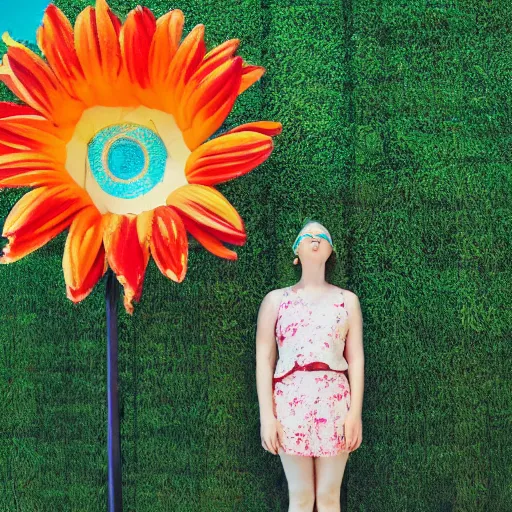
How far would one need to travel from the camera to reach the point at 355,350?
116cm

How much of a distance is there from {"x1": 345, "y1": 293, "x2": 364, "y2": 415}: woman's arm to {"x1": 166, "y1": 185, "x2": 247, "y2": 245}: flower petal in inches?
11.0

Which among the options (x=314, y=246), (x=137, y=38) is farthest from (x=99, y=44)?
(x=314, y=246)

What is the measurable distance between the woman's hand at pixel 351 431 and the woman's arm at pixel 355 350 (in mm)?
37

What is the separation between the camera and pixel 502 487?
1.29 metres

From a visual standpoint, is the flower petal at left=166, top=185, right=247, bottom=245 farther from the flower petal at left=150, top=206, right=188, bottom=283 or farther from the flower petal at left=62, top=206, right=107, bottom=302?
the flower petal at left=62, top=206, right=107, bottom=302

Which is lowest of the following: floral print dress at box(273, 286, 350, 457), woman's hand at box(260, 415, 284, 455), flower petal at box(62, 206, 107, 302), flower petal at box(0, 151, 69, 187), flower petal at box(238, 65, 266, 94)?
woman's hand at box(260, 415, 284, 455)

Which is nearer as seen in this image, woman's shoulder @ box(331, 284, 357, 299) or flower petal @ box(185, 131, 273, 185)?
flower petal @ box(185, 131, 273, 185)

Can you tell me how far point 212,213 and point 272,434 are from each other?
0.42 meters

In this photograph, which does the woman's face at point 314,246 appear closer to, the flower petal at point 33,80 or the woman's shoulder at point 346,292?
the woman's shoulder at point 346,292

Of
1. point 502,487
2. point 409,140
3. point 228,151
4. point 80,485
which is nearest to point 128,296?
point 228,151

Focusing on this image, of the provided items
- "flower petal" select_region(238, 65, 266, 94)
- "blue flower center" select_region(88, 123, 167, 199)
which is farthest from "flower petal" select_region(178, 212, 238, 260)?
"flower petal" select_region(238, 65, 266, 94)

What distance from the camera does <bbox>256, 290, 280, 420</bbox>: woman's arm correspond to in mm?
1150

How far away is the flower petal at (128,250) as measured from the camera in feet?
3.17

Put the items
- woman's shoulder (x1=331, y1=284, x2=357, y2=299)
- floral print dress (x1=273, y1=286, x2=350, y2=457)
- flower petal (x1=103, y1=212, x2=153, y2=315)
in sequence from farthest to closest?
woman's shoulder (x1=331, y1=284, x2=357, y2=299) → floral print dress (x1=273, y1=286, x2=350, y2=457) → flower petal (x1=103, y1=212, x2=153, y2=315)
